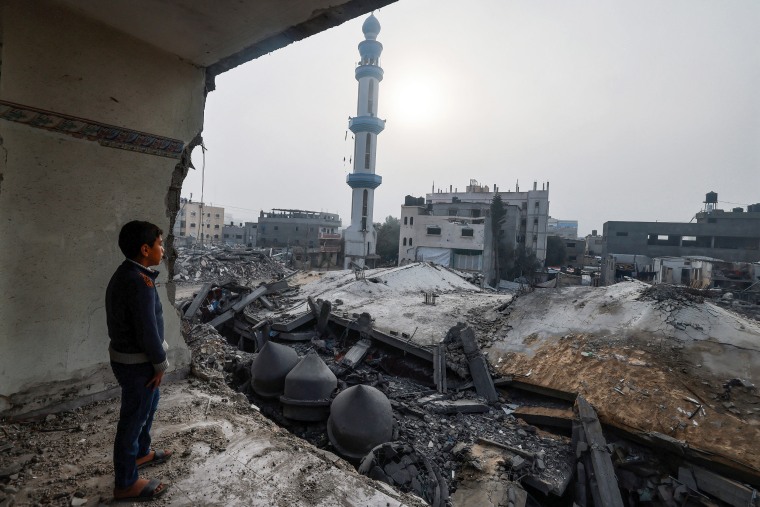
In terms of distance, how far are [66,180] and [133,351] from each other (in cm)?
187

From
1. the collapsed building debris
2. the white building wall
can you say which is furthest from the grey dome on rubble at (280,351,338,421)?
the white building wall

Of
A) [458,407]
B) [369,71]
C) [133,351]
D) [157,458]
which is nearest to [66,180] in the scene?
[133,351]

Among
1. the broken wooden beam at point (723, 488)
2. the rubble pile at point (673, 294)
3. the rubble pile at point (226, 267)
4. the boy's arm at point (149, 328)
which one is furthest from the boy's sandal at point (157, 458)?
the rubble pile at point (226, 267)

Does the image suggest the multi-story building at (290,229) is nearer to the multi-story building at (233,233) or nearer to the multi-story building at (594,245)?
the multi-story building at (233,233)

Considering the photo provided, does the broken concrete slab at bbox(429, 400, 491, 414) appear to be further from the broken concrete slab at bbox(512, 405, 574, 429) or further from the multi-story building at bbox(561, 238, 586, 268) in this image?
the multi-story building at bbox(561, 238, 586, 268)

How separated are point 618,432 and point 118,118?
770 cm

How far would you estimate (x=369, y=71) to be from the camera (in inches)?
1347

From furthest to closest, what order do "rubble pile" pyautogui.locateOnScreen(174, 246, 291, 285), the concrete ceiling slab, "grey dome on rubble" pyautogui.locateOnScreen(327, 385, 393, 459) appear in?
"rubble pile" pyautogui.locateOnScreen(174, 246, 291, 285), "grey dome on rubble" pyautogui.locateOnScreen(327, 385, 393, 459), the concrete ceiling slab

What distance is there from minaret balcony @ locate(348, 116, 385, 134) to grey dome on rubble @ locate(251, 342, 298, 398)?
3020 centimetres

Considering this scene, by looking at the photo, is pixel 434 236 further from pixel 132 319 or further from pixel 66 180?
pixel 132 319

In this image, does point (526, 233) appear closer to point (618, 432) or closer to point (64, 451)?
point (618, 432)

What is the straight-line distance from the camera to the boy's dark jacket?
2.16 meters

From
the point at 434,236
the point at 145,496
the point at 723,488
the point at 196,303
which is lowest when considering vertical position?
the point at 723,488

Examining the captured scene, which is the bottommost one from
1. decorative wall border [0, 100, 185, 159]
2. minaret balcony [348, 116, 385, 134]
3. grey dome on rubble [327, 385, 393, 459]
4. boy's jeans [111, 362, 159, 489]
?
grey dome on rubble [327, 385, 393, 459]
